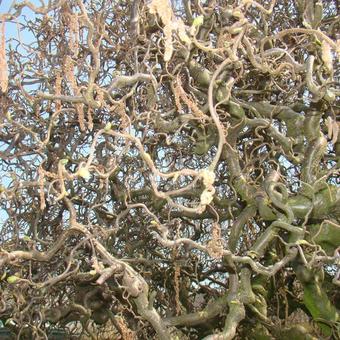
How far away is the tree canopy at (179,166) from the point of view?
15.7 feet

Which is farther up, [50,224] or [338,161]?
[338,161]

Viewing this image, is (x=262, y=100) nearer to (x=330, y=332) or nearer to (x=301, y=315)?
(x=330, y=332)

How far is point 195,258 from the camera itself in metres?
6.43

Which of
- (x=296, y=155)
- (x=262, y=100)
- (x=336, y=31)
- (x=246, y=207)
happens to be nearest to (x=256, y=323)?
(x=246, y=207)

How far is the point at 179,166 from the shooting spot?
20.5 feet

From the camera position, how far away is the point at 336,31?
603cm

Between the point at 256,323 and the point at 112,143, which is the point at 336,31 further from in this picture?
the point at 256,323

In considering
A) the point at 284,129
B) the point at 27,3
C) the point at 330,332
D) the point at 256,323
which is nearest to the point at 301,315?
the point at 256,323

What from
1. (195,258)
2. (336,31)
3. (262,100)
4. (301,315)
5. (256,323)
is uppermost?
(336,31)

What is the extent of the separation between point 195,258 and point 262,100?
1.76m

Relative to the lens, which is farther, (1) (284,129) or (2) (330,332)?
(1) (284,129)

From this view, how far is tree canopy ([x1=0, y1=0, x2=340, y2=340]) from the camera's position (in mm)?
4785

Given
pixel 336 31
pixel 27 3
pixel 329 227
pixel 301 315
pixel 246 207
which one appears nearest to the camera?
pixel 27 3

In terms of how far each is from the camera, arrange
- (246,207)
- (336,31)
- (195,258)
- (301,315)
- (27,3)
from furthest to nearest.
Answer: (301,315)
(195,258)
(336,31)
(246,207)
(27,3)
